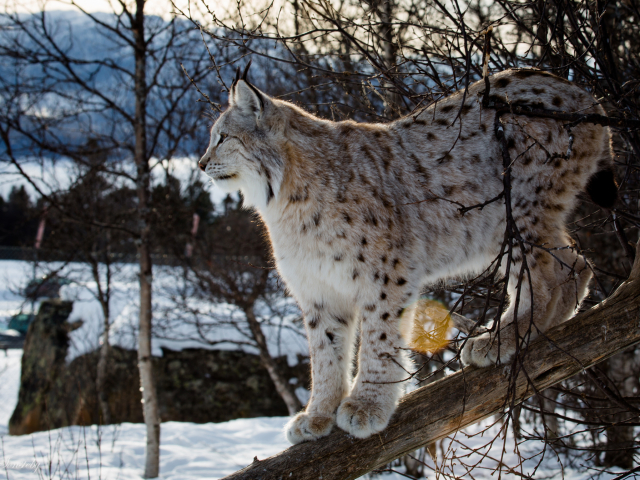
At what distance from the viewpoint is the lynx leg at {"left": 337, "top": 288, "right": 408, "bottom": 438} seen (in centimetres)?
300

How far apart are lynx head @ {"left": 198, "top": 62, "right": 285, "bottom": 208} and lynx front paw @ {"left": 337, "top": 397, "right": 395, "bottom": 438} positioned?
149cm

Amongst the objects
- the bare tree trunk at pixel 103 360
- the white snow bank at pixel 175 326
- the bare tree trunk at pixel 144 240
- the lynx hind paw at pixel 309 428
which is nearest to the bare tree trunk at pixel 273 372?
the white snow bank at pixel 175 326

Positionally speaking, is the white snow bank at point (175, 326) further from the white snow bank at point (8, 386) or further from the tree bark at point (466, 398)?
the tree bark at point (466, 398)

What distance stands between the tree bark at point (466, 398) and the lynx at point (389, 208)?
11cm

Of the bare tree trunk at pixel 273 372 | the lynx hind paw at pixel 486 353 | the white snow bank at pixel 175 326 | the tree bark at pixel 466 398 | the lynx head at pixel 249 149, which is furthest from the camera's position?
the white snow bank at pixel 175 326

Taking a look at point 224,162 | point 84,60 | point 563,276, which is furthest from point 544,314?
point 84,60

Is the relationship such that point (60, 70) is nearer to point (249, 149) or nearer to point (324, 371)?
point (249, 149)

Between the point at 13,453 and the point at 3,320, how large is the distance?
1815 cm

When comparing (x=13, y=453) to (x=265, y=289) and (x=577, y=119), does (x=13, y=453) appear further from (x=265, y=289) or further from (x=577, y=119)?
(x=577, y=119)

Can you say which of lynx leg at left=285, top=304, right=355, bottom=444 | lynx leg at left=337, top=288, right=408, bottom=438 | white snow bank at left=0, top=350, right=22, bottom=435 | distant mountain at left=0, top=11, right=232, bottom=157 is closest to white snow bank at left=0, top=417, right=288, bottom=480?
distant mountain at left=0, top=11, right=232, bottom=157

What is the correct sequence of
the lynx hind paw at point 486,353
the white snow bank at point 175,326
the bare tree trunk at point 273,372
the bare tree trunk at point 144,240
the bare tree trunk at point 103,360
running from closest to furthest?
the lynx hind paw at point 486,353 < the bare tree trunk at point 144,240 < the bare tree trunk at point 273,372 < the white snow bank at point 175,326 < the bare tree trunk at point 103,360

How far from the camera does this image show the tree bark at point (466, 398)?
9.12 feet

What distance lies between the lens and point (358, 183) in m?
3.37

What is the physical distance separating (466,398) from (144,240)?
5.88 meters
